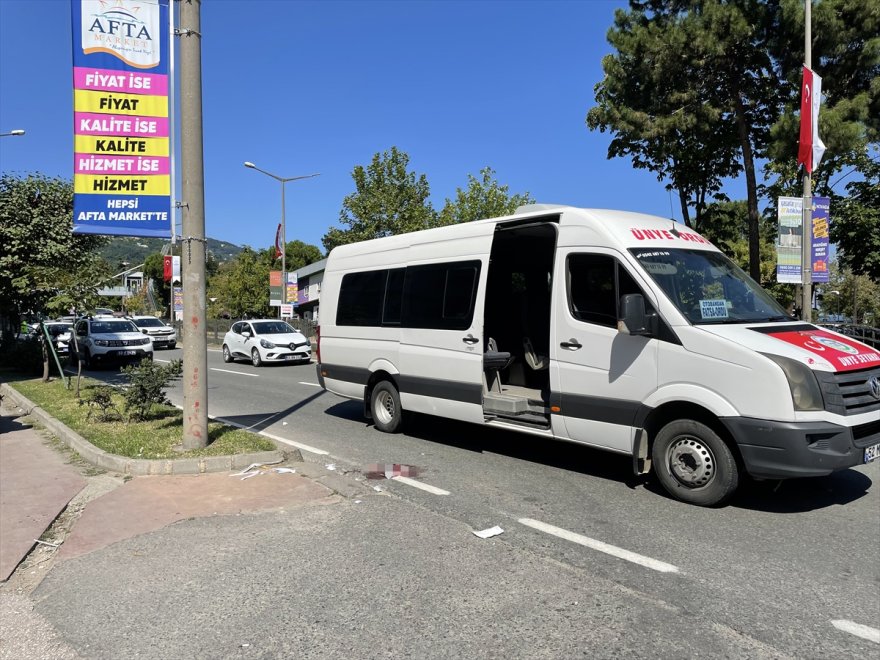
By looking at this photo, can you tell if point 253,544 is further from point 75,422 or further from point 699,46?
point 699,46

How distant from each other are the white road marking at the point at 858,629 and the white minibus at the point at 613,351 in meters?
1.51

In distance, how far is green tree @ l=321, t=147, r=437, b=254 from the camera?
109 ft

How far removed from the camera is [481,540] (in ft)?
15.5

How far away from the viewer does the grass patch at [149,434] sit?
7152 millimetres

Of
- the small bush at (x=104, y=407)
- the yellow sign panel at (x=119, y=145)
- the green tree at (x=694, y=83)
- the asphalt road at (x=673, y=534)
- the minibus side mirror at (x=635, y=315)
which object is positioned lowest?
the asphalt road at (x=673, y=534)

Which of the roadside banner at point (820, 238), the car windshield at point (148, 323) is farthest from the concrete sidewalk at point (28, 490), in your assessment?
the car windshield at point (148, 323)

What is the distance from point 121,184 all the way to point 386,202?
26.4 m

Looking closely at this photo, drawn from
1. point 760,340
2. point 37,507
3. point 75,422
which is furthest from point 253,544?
point 75,422

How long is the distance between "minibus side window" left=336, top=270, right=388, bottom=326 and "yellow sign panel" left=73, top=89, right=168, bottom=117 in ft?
11.0

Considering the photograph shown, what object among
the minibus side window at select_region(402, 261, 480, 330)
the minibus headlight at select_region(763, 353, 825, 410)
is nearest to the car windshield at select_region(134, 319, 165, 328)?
the minibus side window at select_region(402, 261, 480, 330)

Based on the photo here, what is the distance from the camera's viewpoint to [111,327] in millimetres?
21719

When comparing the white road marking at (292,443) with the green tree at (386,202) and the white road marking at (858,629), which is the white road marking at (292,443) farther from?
the green tree at (386,202)

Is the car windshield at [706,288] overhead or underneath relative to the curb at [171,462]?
overhead

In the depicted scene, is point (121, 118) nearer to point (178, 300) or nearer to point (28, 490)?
point (28, 490)
